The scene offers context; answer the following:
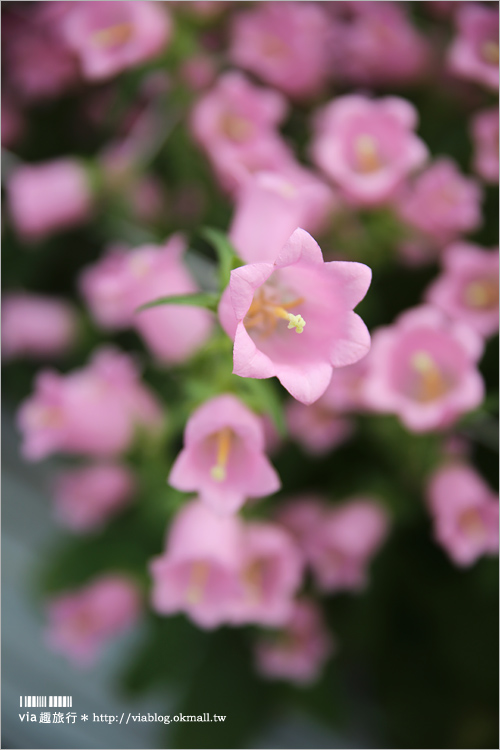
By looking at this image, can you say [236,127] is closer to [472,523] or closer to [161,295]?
[161,295]

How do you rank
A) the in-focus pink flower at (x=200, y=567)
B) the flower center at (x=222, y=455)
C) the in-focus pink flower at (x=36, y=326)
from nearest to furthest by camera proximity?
1. the flower center at (x=222, y=455)
2. the in-focus pink flower at (x=200, y=567)
3. the in-focus pink flower at (x=36, y=326)

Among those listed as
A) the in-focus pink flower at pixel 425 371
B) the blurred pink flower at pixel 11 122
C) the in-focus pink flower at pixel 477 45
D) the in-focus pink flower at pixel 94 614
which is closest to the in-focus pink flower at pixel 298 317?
the in-focus pink flower at pixel 425 371

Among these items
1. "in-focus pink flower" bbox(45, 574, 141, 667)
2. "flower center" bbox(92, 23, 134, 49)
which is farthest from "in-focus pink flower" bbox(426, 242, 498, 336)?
"in-focus pink flower" bbox(45, 574, 141, 667)

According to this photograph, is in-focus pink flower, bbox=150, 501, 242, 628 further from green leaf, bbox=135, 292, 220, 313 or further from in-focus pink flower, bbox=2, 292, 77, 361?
in-focus pink flower, bbox=2, 292, 77, 361

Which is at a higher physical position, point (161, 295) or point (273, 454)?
point (161, 295)

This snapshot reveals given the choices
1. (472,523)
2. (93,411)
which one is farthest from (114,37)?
(472,523)

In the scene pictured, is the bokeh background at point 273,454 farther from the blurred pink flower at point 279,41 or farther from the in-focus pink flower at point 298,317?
the in-focus pink flower at point 298,317

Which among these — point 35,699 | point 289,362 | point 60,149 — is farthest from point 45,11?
point 35,699
